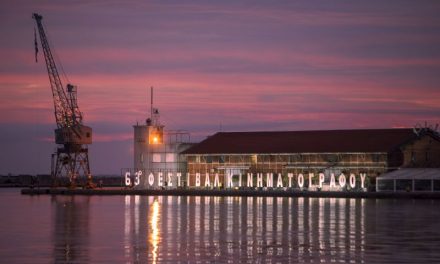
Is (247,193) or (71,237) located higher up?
(247,193)

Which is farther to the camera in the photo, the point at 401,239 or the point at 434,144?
the point at 434,144

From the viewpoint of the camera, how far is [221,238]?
51.5 m

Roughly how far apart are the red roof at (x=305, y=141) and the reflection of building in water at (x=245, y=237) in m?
54.5

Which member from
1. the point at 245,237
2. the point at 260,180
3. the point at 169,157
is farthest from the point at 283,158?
the point at 245,237

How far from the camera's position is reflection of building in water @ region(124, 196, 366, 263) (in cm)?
4241

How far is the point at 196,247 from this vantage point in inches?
1818

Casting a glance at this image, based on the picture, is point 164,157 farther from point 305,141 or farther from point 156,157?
point 305,141

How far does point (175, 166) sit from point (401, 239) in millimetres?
99719

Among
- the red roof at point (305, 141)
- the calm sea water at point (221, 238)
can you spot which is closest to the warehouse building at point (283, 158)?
the red roof at point (305, 141)

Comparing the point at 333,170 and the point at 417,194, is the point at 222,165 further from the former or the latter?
the point at 417,194

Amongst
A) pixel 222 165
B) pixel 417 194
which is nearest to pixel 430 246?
pixel 417 194

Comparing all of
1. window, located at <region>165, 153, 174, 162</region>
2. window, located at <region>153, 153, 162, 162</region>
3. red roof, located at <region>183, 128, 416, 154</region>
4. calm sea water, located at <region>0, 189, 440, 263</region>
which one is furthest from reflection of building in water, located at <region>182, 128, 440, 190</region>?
calm sea water, located at <region>0, 189, 440, 263</region>

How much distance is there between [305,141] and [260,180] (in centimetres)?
778

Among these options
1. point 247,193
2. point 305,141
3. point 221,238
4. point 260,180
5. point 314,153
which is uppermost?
point 305,141
